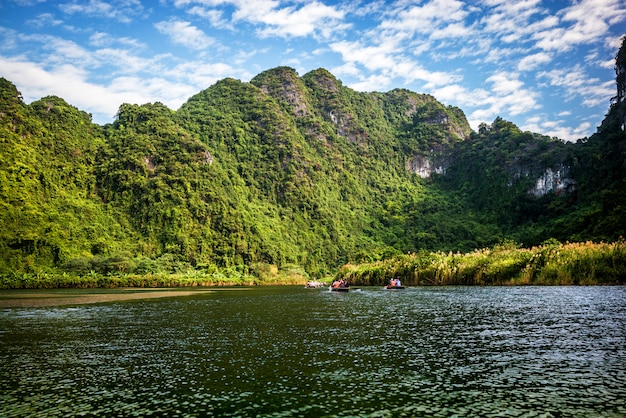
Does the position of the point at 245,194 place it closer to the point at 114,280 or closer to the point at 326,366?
the point at 114,280

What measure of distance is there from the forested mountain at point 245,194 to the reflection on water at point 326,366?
49.1 metres

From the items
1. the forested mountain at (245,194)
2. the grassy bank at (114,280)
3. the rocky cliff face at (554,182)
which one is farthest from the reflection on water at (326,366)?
the rocky cliff face at (554,182)

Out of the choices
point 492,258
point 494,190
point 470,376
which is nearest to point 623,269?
point 492,258

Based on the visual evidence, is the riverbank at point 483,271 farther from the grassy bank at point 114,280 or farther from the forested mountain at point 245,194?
the forested mountain at point 245,194

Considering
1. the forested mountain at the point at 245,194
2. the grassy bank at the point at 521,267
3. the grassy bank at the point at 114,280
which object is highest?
the forested mountain at the point at 245,194

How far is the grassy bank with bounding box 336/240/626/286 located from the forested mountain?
20408 mm

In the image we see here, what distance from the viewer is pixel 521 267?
4453 cm

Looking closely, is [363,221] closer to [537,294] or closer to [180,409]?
[537,294]

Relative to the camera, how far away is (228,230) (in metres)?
132

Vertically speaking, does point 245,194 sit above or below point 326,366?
above

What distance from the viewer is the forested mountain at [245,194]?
Result: 97.0 m

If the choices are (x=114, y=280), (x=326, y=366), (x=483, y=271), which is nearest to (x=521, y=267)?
Answer: (x=483, y=271)

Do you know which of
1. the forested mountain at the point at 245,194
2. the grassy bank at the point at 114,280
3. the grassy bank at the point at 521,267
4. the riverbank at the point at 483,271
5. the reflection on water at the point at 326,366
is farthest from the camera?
the forested mountain at the point at 245,194

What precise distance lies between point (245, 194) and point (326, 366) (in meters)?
147
